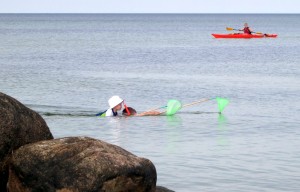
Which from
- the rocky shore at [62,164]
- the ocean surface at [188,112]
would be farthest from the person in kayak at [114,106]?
the rocky shore at [62,164]

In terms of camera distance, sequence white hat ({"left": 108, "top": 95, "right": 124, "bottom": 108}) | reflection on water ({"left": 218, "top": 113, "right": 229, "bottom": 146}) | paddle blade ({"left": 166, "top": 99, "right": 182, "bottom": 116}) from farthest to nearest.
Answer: paddle blade ({"left": 166, "top": 99, "right": 182, "bottom": 116})
white hat ({"left": 108, "top": 95, "right": 124, "bottom": 108})
reflection on water ({"left": 218, "top": 113, "right": 229, "bottom": 146})

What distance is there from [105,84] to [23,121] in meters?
27.9

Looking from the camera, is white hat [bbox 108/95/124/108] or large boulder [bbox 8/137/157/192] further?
white hat [bbox 108/95/124/108]

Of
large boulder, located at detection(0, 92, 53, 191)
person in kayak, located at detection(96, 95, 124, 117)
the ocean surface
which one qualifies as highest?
large boulder, located at detection(0, 92, 53, 191)

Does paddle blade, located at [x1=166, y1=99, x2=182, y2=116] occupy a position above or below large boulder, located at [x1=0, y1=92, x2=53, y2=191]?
below

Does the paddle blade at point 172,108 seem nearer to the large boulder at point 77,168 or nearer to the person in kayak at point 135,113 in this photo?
the person in kayak at point 135,113

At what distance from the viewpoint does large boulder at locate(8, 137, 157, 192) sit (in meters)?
11.0

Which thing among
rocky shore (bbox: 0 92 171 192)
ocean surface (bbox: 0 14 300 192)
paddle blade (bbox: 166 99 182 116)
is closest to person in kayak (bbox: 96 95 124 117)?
ocean surface (bbox: 0 14 300 192)

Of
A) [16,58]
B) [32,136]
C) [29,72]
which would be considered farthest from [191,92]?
[16,58]

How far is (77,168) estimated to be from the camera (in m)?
11.0

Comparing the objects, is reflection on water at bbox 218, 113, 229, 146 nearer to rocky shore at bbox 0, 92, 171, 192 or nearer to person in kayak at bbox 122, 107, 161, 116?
person in kayak at bbox 122, 107, 161, 116

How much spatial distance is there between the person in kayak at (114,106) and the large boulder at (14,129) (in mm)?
12591

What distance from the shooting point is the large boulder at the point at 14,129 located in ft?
39.2

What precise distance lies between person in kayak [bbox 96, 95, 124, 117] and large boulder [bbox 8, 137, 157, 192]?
13344mm
